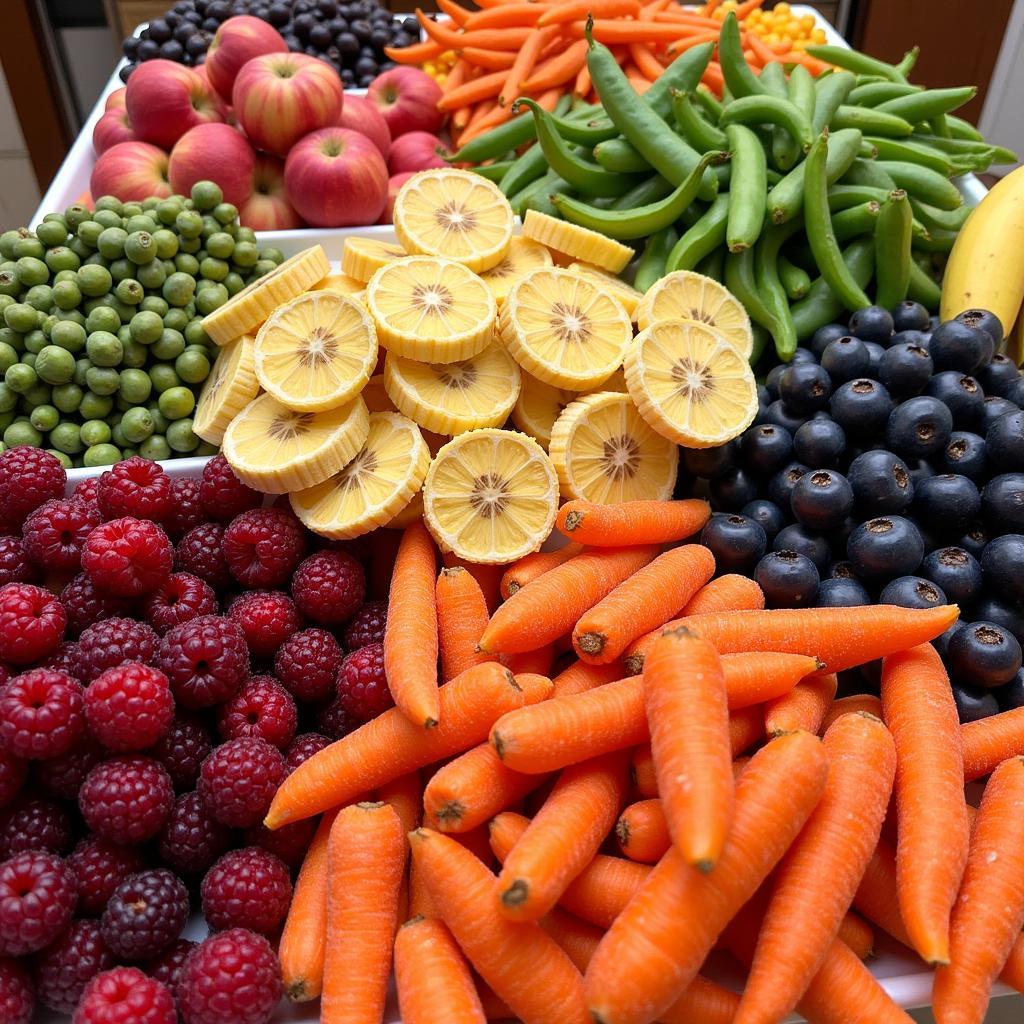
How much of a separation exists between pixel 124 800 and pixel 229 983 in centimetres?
28

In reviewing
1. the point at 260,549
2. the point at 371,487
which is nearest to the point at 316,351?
the point at 371,487

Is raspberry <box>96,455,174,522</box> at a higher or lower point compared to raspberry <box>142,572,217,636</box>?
higher

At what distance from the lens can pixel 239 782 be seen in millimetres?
1208

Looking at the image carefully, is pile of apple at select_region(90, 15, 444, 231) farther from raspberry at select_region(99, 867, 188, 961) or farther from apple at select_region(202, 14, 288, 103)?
raspberry at select_region(99, 867, 188, 961)

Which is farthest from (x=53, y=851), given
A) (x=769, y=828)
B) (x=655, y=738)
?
(x=769, y=828)

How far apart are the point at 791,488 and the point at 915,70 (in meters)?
3.97

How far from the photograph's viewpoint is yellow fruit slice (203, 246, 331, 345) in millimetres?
1703

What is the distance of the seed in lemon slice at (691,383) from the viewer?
1.60 meters

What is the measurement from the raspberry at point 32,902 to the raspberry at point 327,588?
53 centimetres

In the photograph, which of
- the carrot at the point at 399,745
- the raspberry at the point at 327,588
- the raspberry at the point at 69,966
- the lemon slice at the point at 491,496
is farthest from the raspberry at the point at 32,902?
the lemon slice at the point at 491,496

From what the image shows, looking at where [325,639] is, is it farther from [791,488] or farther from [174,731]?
[791,488]

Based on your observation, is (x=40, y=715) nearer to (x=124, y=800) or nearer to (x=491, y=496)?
(x=124, y=800)

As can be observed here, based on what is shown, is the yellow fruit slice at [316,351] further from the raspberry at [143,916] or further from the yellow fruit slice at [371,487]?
the raspberry at [143,916]

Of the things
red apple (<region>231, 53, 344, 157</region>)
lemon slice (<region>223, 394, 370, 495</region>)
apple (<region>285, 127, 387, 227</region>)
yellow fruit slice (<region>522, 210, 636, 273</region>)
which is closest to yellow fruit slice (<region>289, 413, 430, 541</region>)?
lemon slice (<region>223, 394, 370, 495</region>)
